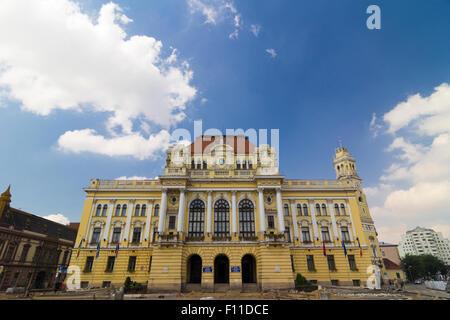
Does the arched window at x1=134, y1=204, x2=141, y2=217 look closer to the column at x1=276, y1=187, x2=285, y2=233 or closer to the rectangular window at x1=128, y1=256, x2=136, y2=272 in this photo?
the rectangular window at x1=128, y1=256, x2=136, y2=272

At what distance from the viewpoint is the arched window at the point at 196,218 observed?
3369 cm

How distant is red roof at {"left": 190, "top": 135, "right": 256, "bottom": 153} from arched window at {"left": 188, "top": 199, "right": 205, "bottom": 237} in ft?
35.7

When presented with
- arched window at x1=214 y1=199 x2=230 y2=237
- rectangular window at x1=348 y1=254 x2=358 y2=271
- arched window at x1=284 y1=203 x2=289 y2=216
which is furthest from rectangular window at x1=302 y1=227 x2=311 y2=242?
arched window at x1=214 y1=199 x2=230 y2=237

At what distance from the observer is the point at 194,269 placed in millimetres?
33438

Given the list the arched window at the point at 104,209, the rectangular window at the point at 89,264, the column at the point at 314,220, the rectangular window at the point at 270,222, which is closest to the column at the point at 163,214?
the arched window at the point at 104,209

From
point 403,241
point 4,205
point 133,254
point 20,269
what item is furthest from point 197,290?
point 403,241

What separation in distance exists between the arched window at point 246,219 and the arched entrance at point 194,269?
734cm

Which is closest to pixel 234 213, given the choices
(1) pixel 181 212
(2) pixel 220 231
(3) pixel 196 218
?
(2) pixel 220 231

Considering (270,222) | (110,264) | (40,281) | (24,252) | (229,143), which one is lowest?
(40,281)

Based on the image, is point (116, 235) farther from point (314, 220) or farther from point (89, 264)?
point (314, 220)

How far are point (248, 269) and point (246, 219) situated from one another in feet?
23.2
